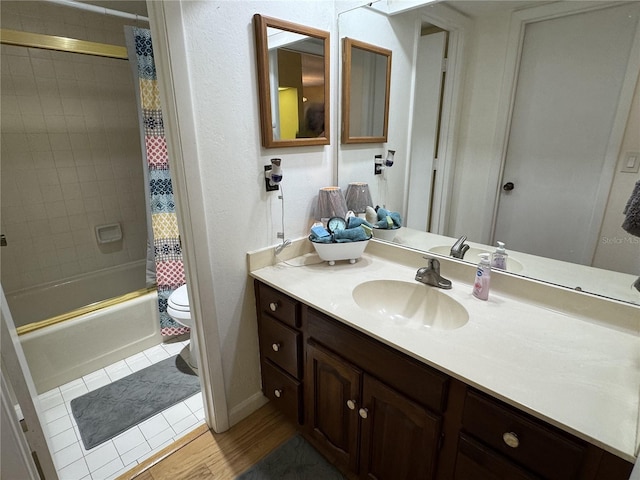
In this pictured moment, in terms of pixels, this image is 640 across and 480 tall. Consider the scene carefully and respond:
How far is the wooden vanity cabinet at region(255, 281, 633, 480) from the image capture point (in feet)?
2.37

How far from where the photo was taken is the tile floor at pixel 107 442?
4.68ft

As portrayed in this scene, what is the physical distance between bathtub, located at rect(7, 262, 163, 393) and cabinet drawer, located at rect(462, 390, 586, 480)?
1997mm

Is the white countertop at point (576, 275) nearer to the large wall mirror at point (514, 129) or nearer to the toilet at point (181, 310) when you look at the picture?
the large wall mirror at point (514, 129)

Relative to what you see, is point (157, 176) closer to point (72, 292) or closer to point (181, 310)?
point (181, 310)

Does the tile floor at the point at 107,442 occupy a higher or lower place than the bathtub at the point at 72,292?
lower

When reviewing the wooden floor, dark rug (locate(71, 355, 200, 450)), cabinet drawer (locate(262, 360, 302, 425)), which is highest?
cabinet drawer (locate(262, 360, 302, 425))

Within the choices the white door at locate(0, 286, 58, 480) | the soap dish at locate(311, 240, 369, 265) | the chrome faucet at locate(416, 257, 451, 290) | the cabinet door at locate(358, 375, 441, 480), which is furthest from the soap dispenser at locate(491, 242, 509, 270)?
the white door at locate(0, 286, 58, 480)

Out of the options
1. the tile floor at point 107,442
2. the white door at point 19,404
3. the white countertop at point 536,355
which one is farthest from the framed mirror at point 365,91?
the tile floor at point 107,442

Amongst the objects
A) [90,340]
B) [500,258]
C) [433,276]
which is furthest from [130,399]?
[500,258]

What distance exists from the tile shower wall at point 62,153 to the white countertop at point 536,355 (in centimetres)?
207

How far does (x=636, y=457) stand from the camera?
58cm

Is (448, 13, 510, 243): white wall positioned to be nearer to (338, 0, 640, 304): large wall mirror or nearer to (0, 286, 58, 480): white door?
(338, 0, 640, 304): large wall mirror

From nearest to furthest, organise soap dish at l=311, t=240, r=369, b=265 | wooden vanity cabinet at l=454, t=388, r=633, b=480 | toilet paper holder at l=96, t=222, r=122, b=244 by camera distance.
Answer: wooden vanity cabinet at l=454, t=388, r=633, b=480 < soap dish at l=311, t=240, r=369, b=265 < toilet paper holder at l=96, t=222, r=122, b=244

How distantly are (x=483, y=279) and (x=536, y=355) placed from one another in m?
0.35
